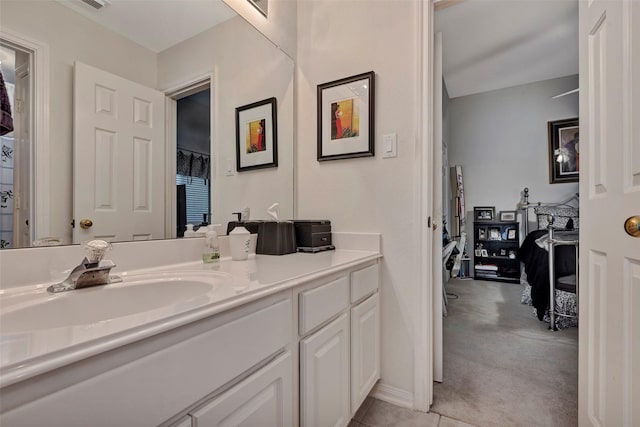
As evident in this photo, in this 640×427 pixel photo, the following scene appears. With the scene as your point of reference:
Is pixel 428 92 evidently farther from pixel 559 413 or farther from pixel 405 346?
pixel 559 413

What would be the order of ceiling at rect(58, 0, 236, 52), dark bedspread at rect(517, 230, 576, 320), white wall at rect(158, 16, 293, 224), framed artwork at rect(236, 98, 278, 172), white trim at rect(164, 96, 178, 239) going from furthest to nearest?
dark bedspread at rect(517, 230, 576, 320), framed artwork at rect(236, 98, 278, 172), white wall at rect(158, 16, 293, 224), white trim at rect(164, 96, 178, 239), ceiling at rect(58, 0, 236, 52)

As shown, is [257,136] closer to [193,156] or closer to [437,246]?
[193,156]

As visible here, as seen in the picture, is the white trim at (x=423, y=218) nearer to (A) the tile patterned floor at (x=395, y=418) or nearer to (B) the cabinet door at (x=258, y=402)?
(A) the tile patterned floor at (x=395, y=418)

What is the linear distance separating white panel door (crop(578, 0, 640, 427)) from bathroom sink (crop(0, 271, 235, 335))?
3.92ft

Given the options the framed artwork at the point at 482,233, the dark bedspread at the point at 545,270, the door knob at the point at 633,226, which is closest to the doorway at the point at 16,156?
the door knob at the point at 633,226

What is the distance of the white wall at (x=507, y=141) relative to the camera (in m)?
4.29

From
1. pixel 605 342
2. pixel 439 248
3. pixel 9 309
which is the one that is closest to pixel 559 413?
pixel 605 342

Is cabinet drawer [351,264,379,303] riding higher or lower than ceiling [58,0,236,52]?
lower

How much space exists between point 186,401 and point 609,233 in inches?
53.2

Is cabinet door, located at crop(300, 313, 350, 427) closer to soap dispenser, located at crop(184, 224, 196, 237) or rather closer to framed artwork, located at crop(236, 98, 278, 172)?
soap dispenser, located at crop(184, 224, 196, 237)

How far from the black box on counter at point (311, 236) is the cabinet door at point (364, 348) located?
0.37 meters

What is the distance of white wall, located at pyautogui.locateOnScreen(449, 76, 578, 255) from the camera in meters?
4.29

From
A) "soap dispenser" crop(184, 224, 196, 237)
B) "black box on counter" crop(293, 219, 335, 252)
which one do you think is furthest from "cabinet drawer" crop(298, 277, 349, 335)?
"soap dispenser" crop(184, 224, 196, 237)

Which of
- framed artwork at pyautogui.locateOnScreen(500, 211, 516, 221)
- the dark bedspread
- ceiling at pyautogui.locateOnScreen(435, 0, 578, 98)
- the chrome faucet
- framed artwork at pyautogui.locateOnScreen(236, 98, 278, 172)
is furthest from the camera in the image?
framed artwork at pyautogui.locateOnScreen(500, 211, 516, 221)
